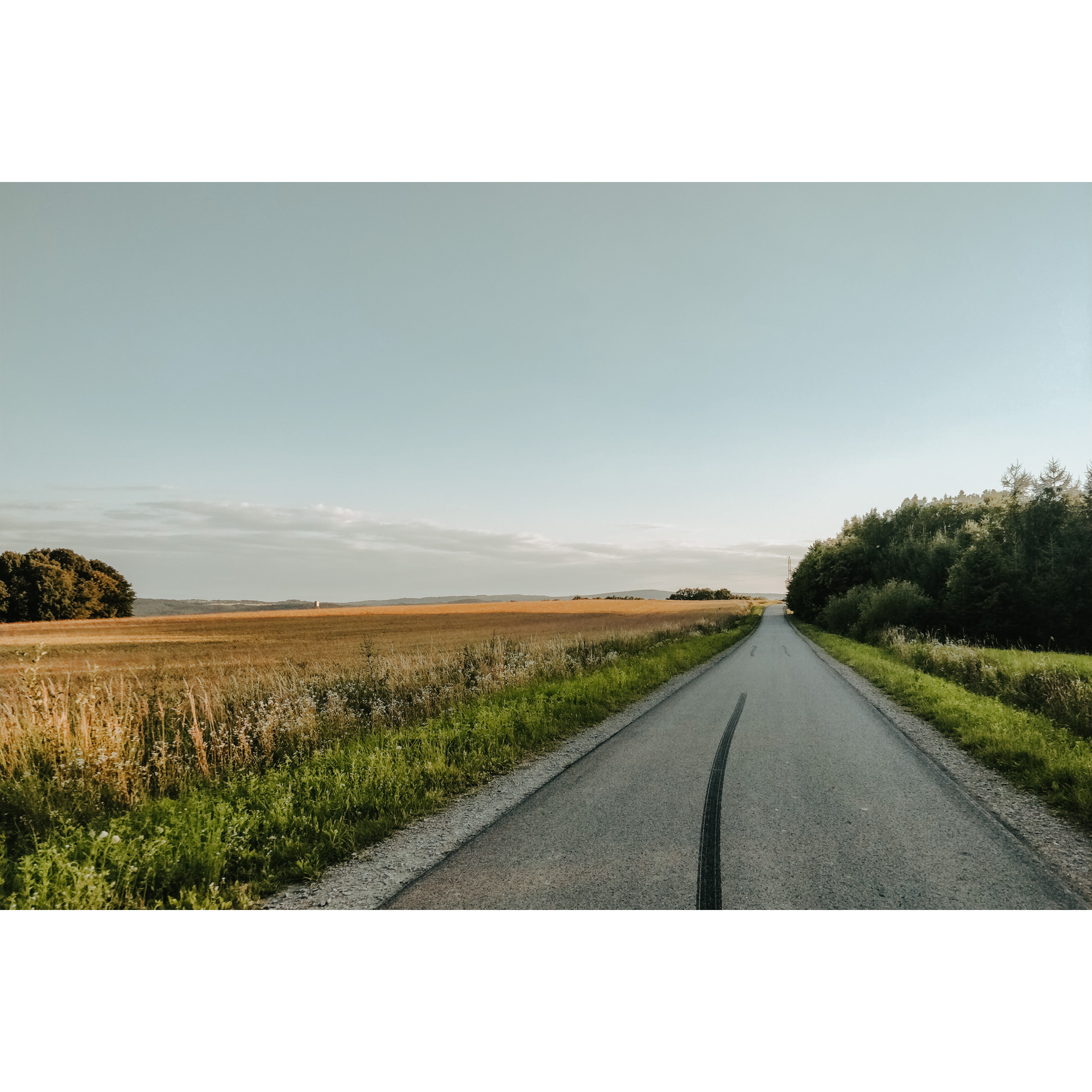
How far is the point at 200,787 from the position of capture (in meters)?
6.67

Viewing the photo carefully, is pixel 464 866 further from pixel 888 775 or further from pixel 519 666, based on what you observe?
pixel 519 666

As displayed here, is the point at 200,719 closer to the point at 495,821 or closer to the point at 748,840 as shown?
the point at 495,821

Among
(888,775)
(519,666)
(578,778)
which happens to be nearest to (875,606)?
(519,666)

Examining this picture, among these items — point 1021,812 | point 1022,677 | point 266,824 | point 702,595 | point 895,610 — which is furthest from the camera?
point 702,595

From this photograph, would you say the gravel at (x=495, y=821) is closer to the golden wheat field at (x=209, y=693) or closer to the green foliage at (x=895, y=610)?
the golden wheat field at (x=209, y=693)

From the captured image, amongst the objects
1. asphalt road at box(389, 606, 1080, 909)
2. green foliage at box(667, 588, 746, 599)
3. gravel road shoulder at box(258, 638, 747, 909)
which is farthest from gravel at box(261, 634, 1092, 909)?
green foliage at box(667, 588, 746, 599)

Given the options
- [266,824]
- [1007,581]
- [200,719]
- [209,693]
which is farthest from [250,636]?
[1007,581]

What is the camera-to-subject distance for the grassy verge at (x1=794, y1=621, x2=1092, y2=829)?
629 centimetres

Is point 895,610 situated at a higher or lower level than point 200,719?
higher

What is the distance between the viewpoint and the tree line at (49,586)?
25.7 metres

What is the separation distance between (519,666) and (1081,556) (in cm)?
2825

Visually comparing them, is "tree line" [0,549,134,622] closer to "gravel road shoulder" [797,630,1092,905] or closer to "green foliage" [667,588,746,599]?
"gravel road shoulder" [797,630,1092,905]

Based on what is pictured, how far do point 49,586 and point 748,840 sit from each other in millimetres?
32835

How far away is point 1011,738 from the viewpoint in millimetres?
8203
